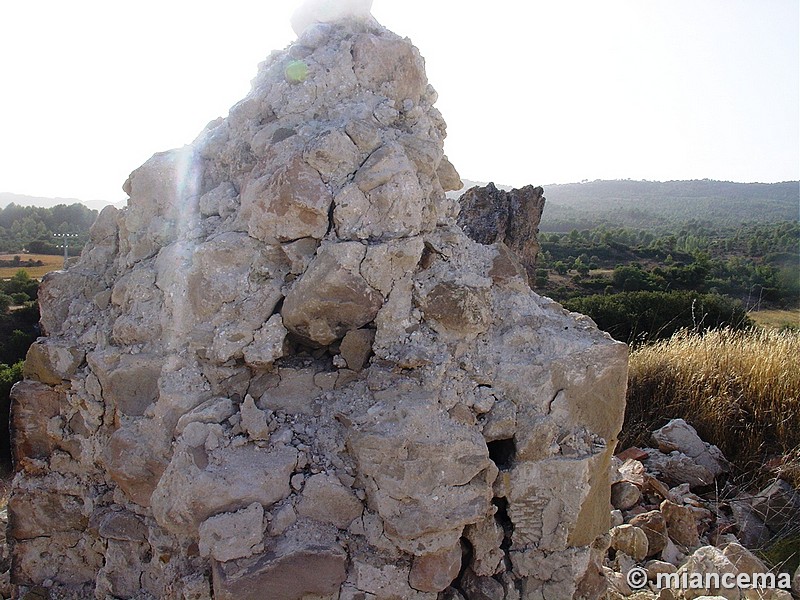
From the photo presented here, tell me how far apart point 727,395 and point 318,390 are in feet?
12.7

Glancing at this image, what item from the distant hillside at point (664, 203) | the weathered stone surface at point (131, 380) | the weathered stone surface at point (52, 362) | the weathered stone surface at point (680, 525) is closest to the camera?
the weathered stone surface at point (131, 380)

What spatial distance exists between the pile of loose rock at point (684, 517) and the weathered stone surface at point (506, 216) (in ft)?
6.45

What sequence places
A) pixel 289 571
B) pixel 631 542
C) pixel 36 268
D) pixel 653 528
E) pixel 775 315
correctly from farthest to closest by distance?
pixel 36 268, pixel 775 315, pixel 653 528, pixel 631 542, pixel 289 571

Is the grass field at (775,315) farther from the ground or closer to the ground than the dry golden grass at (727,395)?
closer to the ground

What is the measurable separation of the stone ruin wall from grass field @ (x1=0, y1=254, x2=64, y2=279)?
1639cm

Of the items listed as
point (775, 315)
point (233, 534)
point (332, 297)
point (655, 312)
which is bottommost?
point (775, 315)

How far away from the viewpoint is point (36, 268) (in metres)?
19.2

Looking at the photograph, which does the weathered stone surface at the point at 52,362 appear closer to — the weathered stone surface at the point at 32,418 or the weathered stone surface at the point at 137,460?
the weathered stone surface at the point at 32,418

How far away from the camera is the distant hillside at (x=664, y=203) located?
4409 centimetres

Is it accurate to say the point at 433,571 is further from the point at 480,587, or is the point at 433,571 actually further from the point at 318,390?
the point at 318,390

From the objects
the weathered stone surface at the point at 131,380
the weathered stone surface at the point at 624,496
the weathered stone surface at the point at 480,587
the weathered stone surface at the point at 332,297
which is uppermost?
the weathered stone surface at the point at 332,297

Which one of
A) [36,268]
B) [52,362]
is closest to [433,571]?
[52,362]

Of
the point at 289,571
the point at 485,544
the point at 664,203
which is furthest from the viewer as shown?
the point at 664,203

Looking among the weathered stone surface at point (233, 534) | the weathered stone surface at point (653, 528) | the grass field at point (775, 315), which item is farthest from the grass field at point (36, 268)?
the grass field at point (775, 315)
